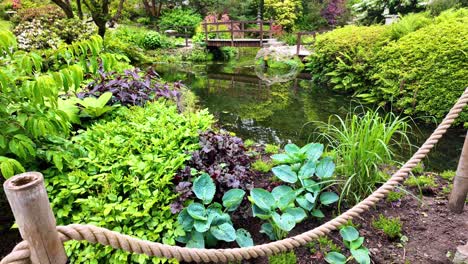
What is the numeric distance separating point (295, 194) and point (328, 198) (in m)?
0.31

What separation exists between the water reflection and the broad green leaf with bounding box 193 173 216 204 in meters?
1.45

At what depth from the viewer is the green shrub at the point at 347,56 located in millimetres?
8273

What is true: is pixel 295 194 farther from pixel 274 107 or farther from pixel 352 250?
pixel 274 107

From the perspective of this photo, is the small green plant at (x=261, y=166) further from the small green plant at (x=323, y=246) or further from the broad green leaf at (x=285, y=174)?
the small green plant at (x=323, y=246)

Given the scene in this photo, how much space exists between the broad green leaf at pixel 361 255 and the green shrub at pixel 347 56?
22.3 ft

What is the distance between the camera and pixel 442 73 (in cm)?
616

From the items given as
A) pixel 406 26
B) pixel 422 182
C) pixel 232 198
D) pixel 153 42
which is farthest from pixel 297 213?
pixel 153 42

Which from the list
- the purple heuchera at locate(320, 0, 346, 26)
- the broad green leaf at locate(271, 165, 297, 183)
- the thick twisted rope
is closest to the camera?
the thick twisted rope

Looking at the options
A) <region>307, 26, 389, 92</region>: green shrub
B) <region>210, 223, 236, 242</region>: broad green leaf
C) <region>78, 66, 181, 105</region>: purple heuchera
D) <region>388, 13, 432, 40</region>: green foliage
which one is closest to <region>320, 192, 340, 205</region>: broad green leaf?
<region>210, 223, 236, 242</region>: broad green leaf

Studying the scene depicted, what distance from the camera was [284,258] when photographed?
223cm

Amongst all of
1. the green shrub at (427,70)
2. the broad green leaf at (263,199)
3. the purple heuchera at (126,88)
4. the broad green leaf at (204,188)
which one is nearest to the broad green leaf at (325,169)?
the broad green leaf at (263,199)

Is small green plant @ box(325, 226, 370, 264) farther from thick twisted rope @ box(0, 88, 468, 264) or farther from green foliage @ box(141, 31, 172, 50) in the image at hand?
green foliage @ box(141, 31, 172, 50)

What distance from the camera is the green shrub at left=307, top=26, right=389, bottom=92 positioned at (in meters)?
8.27

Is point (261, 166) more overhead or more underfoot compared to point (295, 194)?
more underfoot
